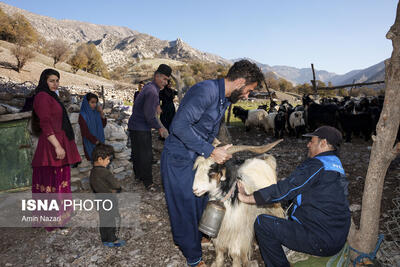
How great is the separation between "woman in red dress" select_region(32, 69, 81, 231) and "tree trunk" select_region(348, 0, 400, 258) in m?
3.65

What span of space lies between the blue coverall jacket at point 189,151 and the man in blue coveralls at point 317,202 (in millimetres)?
681

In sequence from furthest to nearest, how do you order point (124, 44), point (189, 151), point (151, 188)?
point (124, 44) < point (151, 188) < point (189, 151)

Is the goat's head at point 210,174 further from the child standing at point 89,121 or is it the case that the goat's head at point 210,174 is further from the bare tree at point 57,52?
the bare tree at point 57,52

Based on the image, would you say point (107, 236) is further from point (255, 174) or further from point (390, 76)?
point (390, 76)

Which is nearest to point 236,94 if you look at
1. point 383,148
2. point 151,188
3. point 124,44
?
point 383,148

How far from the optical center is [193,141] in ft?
7.13

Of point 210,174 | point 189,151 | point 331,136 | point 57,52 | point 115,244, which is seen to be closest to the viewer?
point 331,136

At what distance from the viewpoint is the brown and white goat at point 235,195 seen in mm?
2270

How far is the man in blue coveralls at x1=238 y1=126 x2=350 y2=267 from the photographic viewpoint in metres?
2.00

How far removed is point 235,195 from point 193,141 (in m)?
0.83

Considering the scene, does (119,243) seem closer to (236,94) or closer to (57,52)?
(236,94)

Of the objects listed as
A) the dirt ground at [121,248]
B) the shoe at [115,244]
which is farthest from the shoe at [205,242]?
the shoe at [115,244]

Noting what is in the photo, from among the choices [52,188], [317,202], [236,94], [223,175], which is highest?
[236,94]

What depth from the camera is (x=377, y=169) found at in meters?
2.37
